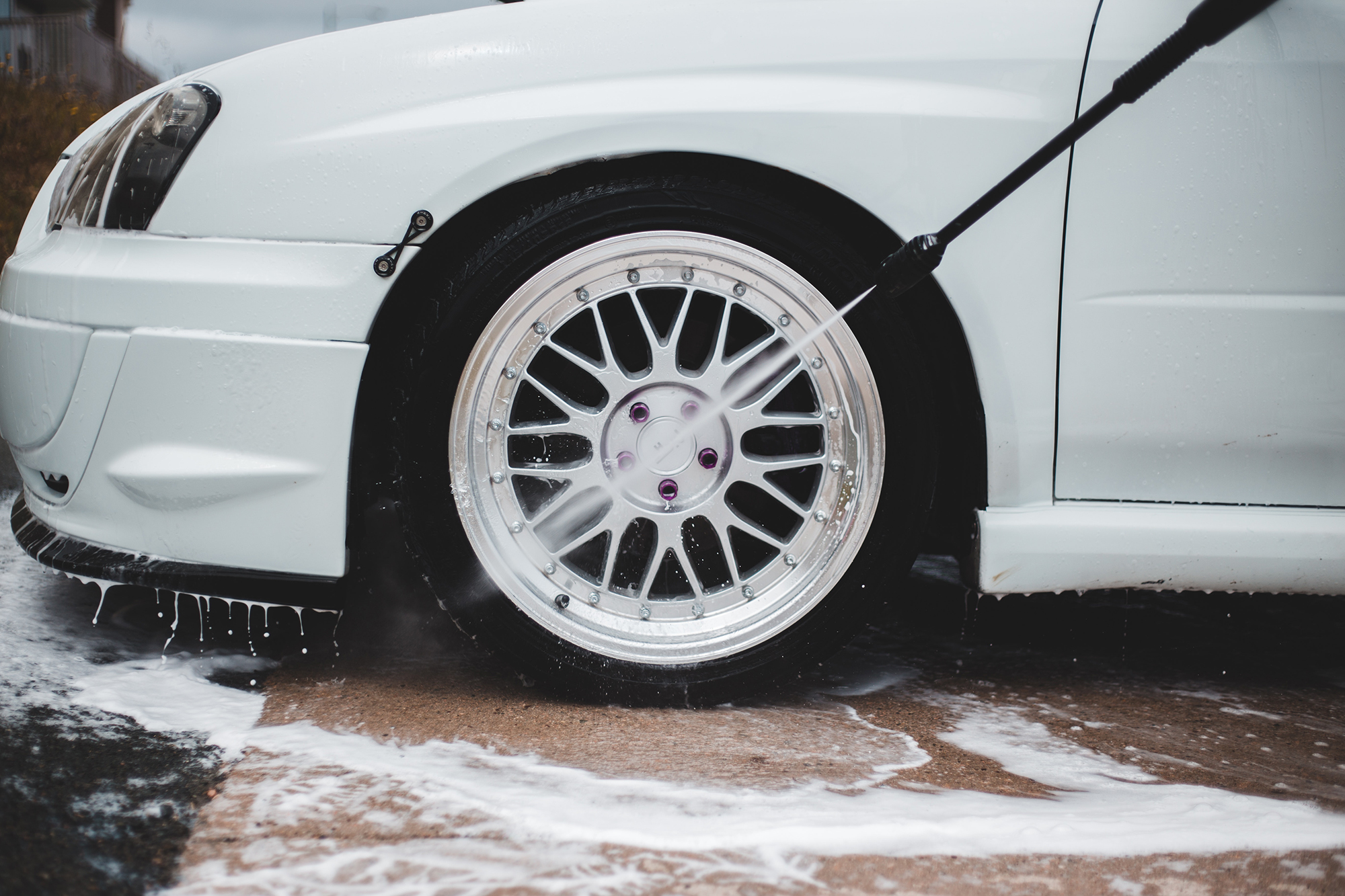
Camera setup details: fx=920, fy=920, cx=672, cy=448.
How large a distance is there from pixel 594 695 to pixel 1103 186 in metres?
1.18

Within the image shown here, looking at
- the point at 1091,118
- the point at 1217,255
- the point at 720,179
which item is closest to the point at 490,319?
the point at 720,179

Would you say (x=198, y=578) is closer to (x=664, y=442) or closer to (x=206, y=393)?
(x=206, y=393)

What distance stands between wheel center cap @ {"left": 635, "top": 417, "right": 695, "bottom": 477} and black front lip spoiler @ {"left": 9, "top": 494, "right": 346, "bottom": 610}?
0.56m

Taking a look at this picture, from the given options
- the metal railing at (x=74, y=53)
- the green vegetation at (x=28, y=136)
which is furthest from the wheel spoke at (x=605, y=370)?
the metal railing at (x=74, y=53)

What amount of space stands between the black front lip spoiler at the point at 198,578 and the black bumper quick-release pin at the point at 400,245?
51 cm

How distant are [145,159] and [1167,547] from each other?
1791 millimetres

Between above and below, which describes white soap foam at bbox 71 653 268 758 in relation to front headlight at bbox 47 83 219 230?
below

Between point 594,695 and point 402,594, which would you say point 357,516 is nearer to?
point 594,695

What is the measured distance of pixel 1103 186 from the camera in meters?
1.45

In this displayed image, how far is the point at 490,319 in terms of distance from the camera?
149 cm

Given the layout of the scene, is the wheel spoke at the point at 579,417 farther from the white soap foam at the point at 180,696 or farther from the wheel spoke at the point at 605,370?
the white soap foam at the point at 180,696

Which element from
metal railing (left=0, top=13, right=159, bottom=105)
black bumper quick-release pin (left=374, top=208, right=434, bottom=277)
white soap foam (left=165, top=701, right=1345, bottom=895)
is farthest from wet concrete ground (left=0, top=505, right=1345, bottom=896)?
metal railing (left=0, top=13, right=159, bottom=105)

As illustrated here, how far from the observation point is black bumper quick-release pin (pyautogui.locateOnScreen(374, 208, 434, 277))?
1.44m

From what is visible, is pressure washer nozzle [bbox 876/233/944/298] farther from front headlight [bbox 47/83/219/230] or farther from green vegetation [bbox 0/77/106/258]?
green vegetation [bbox 0/77/106/258]
